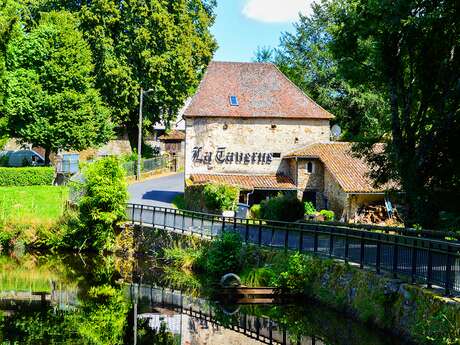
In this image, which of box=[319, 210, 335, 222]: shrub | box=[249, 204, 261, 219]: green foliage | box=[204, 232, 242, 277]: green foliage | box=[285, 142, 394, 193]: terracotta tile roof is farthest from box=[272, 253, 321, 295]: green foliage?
box=[319, 210, 335, 222]: shrub

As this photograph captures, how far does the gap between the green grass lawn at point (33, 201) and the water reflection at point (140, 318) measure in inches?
401

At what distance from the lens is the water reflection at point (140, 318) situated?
17391mm

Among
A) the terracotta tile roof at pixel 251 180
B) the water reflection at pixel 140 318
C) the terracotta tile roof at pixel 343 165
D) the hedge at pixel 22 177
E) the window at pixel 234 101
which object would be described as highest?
the window at pixel 234 101

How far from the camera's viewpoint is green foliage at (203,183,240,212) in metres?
37.1

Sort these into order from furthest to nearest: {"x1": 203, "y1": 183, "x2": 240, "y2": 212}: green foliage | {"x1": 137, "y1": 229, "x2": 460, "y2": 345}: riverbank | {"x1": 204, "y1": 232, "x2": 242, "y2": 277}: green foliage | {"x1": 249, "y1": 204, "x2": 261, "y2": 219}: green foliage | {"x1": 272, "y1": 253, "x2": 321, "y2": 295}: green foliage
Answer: {"x1": 249, "y1": 204, "x2": 261, "y2": 219}: green foliage < {"x1": 203, "y1": 183, "x2": 240, "y2": 212}: green foliage < {"x1": 204, "y1": 232, "x2": 242, "y2": 277}: green foliage < {"x1": 272, "y1": 253, "x2": 321, "y2": 295}: green foliage < {"x1": 137, "y1": 229, "x2": 460, "y2": 345}: riverbank

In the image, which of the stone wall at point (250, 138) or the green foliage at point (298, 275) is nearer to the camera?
the green foliage at point (298, 275)

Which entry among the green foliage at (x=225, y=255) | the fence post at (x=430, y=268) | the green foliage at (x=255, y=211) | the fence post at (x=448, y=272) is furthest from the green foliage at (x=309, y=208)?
the fence post at (x=448, y=272)

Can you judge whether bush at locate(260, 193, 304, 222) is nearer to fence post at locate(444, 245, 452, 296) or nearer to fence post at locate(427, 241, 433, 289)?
fence post at locate(427, 241, 433, 289)

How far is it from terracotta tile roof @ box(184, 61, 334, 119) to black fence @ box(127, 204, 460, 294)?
40.3 feet

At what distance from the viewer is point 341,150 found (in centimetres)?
4147

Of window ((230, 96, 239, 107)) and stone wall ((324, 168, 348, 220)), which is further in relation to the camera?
window ((230, 96, 239, 107))

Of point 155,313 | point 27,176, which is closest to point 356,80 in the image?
point 155,313

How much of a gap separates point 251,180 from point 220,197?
17.6 ft

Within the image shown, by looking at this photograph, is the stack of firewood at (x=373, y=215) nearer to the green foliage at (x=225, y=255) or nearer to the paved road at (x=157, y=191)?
the paved road at (x=157, y=191)
